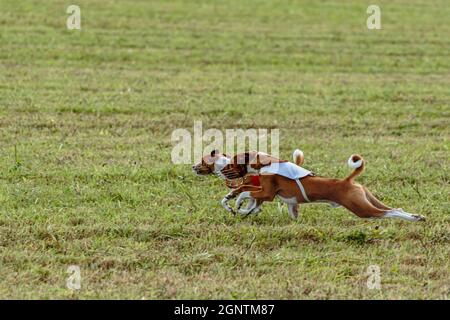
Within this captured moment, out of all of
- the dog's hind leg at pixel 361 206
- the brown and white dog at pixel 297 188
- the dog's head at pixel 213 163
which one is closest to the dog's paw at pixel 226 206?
the brown and white dog at pixel 297 188

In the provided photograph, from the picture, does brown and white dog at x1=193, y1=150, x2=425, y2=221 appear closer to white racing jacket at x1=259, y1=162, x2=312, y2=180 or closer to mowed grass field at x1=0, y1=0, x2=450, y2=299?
white racing jacket at x1=259, y1=162, x2=312, y2=180

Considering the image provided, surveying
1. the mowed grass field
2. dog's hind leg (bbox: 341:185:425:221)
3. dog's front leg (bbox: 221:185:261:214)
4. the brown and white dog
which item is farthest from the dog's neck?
dog's hind leg (bbox: 341:185:425:221)

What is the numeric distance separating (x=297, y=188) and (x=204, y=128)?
424cm

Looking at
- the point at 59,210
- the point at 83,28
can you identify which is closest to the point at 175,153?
the point at 59,210

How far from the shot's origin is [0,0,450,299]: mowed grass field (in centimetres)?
664

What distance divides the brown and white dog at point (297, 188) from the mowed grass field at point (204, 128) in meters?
0.24

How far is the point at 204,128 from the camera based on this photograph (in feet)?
37.5

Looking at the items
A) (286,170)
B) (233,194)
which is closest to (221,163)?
(233,194)

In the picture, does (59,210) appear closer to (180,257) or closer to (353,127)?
(180,257)

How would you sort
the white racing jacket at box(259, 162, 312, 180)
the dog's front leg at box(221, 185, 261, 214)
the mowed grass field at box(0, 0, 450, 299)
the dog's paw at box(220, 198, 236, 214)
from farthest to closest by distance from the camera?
the dog's paw at box(220, 198, 236, 214), the dog's front leg at box(221, 185, 261, 214), the white racing jacket at box(259, 162, 312, 180), the mowed grass field at box(0, 0, 450, 299)

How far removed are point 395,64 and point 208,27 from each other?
13.5ft

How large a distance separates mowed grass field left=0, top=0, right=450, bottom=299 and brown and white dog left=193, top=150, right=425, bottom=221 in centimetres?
24

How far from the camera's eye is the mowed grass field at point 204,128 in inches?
261

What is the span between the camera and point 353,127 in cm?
1175
